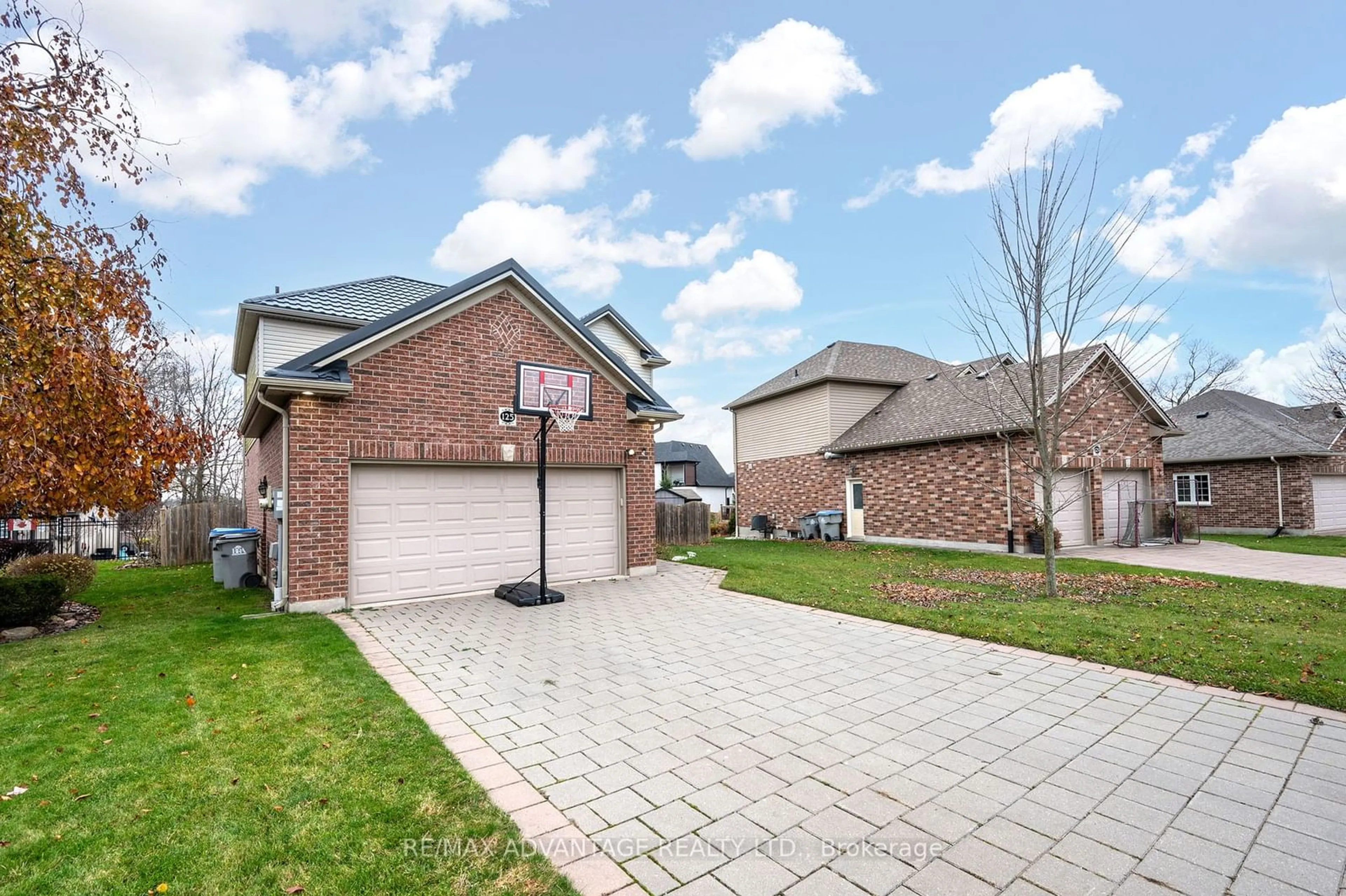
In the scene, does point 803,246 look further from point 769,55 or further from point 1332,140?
point 1332,140

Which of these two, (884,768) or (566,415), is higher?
(566,415)

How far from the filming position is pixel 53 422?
19.0 feet

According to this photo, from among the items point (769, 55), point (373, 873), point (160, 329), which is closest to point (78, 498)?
point (160, 329)

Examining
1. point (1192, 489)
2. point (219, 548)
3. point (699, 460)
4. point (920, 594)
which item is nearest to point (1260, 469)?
point (1192, 489)

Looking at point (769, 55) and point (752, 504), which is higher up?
point (769, 55)

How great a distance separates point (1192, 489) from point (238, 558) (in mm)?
28679

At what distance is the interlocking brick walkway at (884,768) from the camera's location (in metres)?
2.58

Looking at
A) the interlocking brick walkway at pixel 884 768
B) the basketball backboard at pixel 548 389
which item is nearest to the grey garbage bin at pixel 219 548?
the basketball backboard at pixel 548 389

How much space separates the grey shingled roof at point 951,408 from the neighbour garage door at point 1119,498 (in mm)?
3601

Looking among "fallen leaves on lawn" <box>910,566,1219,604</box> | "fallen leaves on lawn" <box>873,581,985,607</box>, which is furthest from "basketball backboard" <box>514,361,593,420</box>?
"fallen leaves on lawn" <box>910,566,1219,604</box>

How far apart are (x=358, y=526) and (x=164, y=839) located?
6.14 meters

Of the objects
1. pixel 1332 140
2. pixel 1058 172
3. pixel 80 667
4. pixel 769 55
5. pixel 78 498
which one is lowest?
pixel 80 667

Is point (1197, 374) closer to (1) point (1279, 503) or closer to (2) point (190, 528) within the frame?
(1) point (1279, 503)

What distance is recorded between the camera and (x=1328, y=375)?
61.8ft
